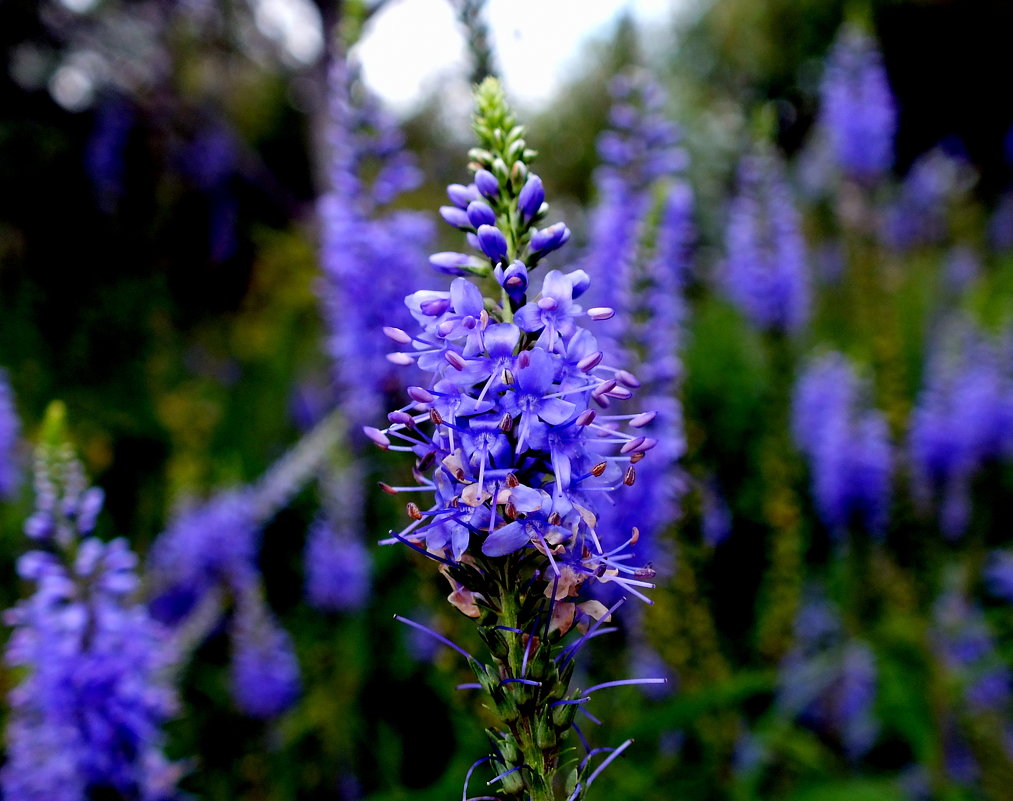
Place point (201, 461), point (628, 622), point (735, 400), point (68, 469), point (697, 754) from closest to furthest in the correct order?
point (68, 469) → point (628, 622) → point (697, 754) → point (201, 461) → point (735, 400)

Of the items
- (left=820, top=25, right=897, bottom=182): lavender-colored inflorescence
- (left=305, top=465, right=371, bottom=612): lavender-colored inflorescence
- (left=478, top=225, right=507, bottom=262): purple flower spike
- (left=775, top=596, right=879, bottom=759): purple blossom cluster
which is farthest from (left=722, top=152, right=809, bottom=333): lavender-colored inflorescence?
(left=478, top=225, right=507, bottom=262): purple flower spike

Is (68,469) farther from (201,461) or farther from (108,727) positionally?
(201,461)

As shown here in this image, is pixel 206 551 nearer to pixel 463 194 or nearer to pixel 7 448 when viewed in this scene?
pixel 7 448

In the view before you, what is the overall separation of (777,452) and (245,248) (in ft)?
37.4

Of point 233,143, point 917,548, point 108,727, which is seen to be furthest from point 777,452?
point 233,143

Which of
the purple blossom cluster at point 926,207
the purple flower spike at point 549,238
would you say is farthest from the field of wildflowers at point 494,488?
the purple blossom cluster at point 926,207

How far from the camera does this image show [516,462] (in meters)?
1.30

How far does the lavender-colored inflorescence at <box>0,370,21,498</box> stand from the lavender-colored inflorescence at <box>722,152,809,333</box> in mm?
4400

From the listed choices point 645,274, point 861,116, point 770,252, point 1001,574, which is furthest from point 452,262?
point 861,116

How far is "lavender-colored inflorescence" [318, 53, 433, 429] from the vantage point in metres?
3.40

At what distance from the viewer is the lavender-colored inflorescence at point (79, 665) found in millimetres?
2205

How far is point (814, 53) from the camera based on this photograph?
1683 cm

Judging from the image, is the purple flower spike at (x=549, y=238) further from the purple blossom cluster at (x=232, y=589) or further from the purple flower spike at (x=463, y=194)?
the purple blossom cluster at (x=232, y=589)

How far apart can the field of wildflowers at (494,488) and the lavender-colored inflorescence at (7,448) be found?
0.08ft
